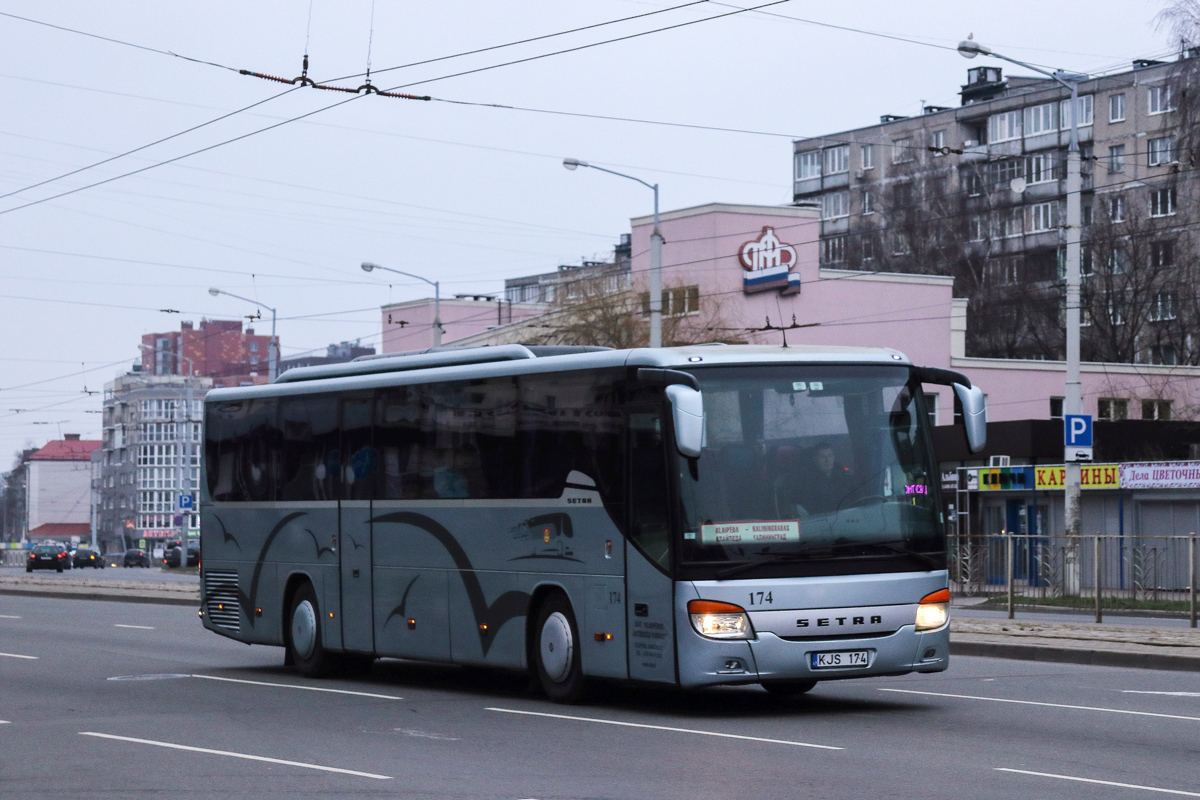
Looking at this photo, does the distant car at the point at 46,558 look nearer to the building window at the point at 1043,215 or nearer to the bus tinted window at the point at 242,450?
the building window at the point at 1043,215

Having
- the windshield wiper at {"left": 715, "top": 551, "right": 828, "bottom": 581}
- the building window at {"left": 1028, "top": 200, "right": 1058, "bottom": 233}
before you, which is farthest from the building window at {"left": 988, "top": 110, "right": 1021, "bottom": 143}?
the windshield wiper at {"left": 715, "top": 551, "right": 828, "bottom": 581}

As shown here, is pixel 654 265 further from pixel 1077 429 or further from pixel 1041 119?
pixel 1041 119

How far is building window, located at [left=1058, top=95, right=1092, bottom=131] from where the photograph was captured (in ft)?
298

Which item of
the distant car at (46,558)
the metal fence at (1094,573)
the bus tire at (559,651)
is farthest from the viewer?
the distant car at (46,558)

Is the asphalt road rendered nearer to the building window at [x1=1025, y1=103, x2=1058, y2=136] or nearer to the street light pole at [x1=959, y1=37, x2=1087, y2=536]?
the street light pole at [x1=959, y1=37, x2=1087, y2=536]

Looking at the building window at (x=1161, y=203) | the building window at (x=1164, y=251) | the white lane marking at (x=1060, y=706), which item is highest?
the building window at (x=1161, y=203)

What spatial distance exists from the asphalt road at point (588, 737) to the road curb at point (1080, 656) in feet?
1.66

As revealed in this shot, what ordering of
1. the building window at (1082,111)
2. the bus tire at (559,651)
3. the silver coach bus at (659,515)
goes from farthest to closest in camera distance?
the building window at (1082,111) < the bus tire at (559,651) < the silver coach bus at (659,515)

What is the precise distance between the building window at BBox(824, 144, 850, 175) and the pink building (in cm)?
3954

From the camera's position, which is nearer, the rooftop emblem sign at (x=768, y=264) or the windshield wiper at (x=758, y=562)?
the windshield wiper at (x=758, y=562)

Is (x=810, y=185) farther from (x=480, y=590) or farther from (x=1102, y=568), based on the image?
(x=480, y=590)

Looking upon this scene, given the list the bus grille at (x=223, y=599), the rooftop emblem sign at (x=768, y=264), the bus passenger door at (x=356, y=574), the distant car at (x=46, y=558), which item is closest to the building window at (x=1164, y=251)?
the rooftop emblem sign at (x=768, y=264)

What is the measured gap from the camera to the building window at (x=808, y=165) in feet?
360

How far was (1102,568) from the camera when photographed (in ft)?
90.0
